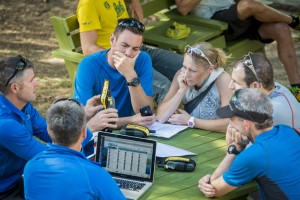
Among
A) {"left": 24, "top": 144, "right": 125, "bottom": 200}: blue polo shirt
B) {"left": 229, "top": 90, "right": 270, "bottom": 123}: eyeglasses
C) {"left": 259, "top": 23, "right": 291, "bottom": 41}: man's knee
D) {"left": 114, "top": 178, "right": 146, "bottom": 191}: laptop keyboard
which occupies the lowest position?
{"left": 259, "top": 23, "right": 291, "bottom": 41}: man's knee

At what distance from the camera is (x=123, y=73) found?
496 cm

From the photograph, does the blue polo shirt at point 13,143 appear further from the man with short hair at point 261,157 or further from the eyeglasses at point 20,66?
the man with short hair at point 261,157

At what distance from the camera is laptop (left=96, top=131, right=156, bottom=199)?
3.91 m

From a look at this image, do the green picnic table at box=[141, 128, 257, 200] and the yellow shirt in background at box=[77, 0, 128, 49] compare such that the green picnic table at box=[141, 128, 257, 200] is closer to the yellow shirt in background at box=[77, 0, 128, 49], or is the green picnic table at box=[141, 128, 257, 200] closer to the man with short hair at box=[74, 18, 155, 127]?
the man with short hair at box=[74, 18, 155, 127]

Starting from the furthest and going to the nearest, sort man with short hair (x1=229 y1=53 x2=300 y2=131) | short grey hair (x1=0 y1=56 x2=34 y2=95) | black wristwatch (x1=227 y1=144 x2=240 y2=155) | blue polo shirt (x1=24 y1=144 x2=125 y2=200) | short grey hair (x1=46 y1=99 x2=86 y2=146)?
man with short hair (x1=229 y1=53 x2=300 y2=131) < short grey hair (x1=0 y1=56 x2=34 y2=95) < black wristwatch (x1=227 y1=144 x2=240 y2=155) < short grey hair (x1=46 y1=99 x2=86 y2=146) < blue polo shirt (x1=24 y1=144 x2=125 y2=200)

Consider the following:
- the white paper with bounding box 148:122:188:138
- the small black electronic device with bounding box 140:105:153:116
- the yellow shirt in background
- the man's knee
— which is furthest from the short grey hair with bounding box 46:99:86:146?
the man's knee

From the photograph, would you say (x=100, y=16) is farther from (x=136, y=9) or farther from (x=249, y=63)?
(x=249, y=63)

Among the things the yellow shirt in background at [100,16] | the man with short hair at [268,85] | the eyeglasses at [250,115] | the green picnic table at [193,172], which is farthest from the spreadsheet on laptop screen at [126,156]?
the yellow shirt in background at [100,16]

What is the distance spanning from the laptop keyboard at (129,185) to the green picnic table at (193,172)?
6 centimetres

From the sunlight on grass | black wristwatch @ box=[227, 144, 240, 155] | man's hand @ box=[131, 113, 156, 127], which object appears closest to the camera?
black wristwatch @ box=[227, 144, 240, 155]

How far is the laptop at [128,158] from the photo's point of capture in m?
3.91

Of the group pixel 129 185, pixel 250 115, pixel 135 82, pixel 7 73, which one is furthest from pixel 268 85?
pixel 7 73

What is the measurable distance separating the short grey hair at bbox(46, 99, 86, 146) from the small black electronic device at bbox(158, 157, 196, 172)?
90cm

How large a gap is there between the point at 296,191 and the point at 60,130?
143cm
